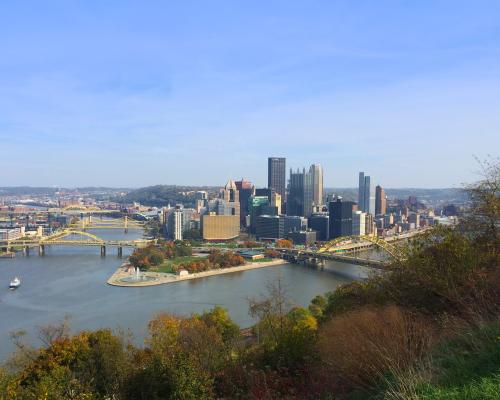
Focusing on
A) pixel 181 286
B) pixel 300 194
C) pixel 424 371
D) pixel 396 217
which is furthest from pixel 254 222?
pixel 424 371

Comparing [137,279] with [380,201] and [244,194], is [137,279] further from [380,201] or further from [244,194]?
[380,201]

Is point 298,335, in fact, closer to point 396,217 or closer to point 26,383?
point 26,383

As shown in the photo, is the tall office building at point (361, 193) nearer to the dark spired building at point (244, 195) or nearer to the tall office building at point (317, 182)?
the tall office building at point (317, 182)

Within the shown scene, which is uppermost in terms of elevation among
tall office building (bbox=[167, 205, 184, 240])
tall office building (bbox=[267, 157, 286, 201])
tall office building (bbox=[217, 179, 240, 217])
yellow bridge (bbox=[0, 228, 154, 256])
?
tall office building (bbox=[267, 157, 286, 201])

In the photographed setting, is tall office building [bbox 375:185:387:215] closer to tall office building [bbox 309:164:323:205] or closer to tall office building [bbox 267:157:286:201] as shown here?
tall office building [bbox 309:164:323:205]

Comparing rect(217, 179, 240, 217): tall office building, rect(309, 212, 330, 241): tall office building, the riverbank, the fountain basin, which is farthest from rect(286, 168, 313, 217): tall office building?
the fountain basin

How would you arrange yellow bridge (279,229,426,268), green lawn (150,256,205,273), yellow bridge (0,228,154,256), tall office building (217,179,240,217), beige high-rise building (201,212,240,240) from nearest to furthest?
green lawn (150,256,205,273), yellow bridge (279,229,426,268), yellow bridge (0,228,154,256), beige high-rise building (201,212,240,240), tall office building (217,179,240,217)

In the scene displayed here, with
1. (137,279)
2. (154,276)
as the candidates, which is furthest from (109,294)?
(154,276)
